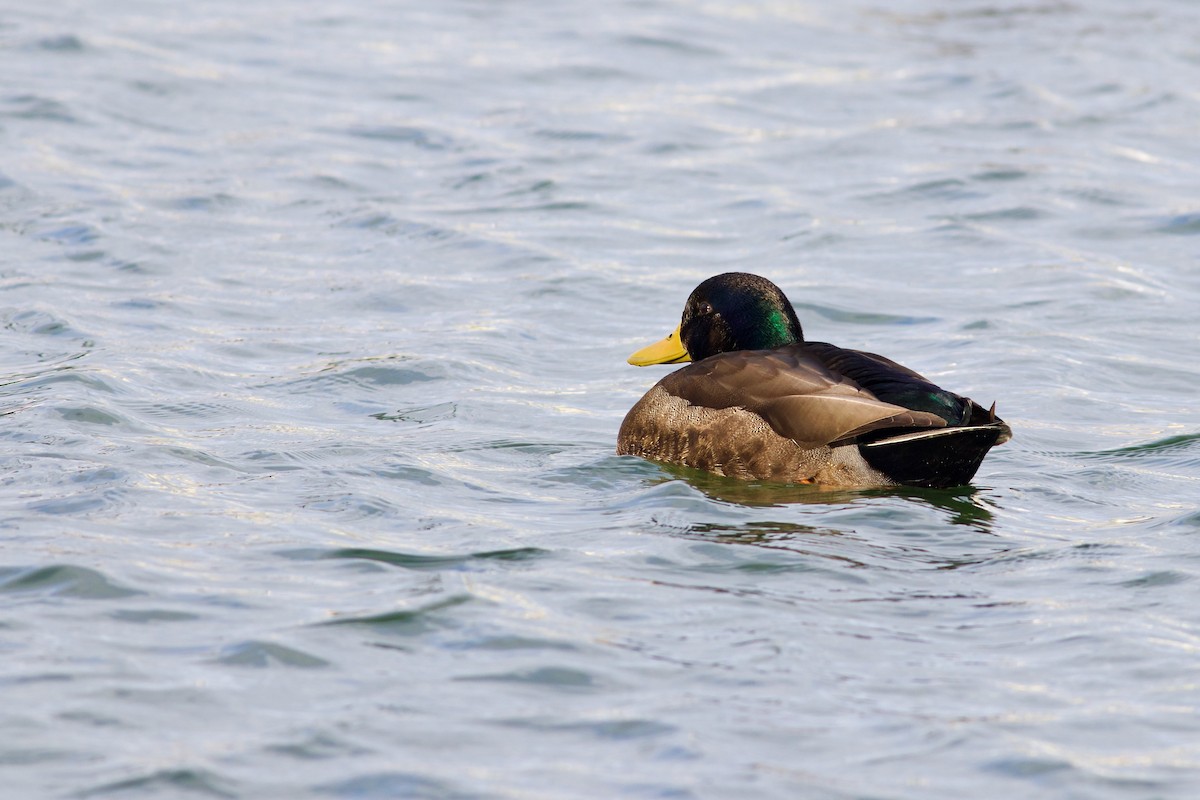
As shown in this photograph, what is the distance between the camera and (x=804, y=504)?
7.02 metres

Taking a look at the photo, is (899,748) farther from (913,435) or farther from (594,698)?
(913,435)

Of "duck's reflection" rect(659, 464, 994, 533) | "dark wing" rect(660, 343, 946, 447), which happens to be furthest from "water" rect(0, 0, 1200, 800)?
"dark wing" rect(660, 343, 946, 447)

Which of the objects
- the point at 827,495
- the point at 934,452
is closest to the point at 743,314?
the point at 827,495

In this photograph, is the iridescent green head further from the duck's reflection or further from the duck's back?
the duck's reflection

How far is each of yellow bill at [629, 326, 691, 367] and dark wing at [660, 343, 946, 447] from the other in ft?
2.00

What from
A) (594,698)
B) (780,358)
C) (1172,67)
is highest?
(1172,67)

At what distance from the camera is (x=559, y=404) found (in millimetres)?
8930

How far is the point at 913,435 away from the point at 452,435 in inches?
88.9

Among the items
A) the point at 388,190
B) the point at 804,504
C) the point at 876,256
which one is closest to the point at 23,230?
the point at 388,190

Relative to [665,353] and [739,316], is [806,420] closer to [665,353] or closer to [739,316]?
[739,316]

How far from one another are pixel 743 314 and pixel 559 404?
4.19 ft

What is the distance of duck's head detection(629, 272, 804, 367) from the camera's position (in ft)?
26.5

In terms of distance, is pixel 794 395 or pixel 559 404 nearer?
pixel 794 395

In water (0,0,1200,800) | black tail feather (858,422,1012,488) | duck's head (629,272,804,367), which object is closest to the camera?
water (0,0,1200,800)
